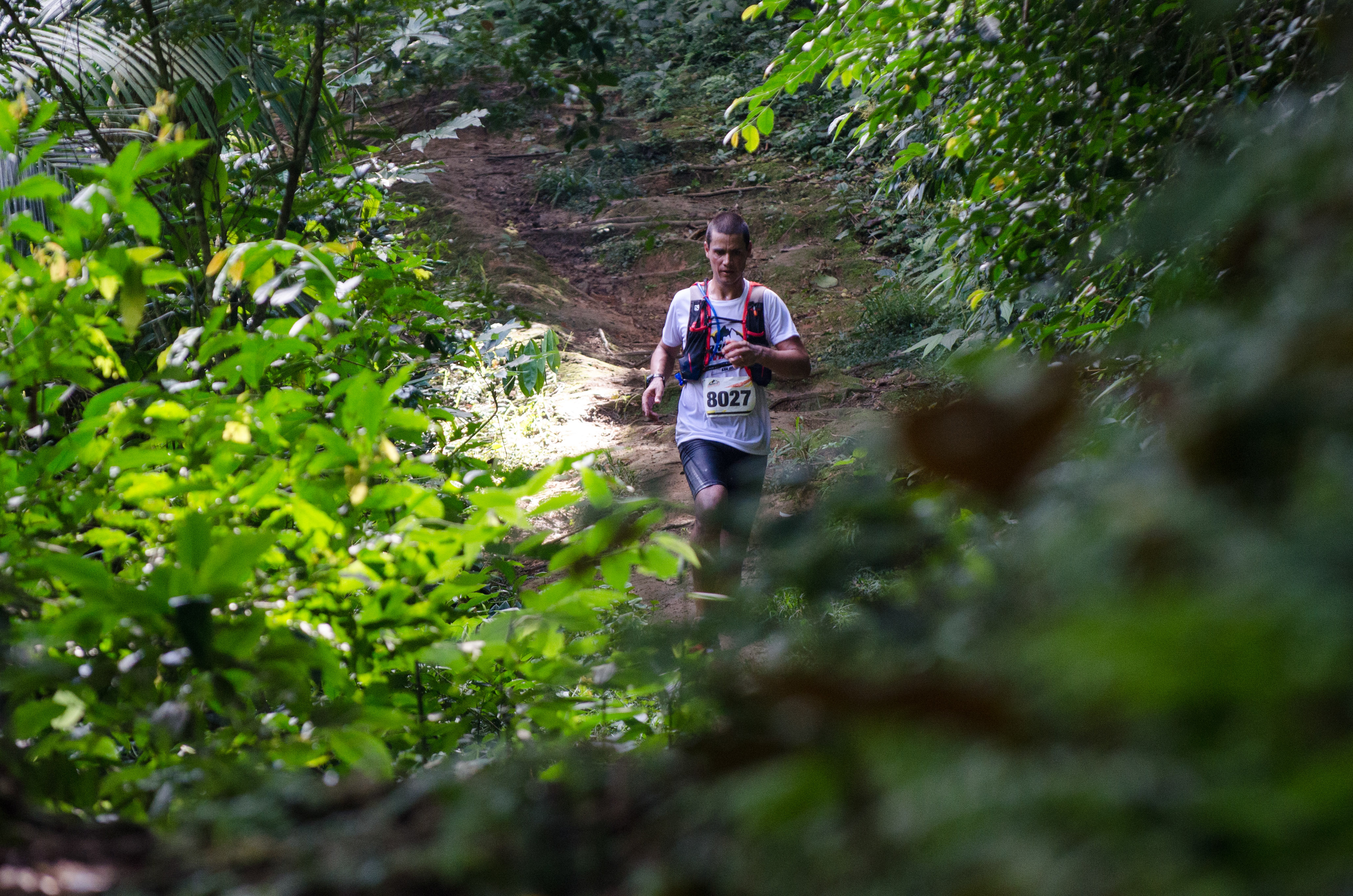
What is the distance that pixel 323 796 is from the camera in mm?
888

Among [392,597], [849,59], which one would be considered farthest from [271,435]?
[849,59]

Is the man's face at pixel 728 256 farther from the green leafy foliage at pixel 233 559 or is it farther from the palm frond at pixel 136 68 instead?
the green leafy foliage at pixel 233 559

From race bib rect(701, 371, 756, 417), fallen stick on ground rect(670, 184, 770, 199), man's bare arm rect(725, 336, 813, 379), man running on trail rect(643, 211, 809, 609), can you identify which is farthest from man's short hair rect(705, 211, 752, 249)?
fallen stick on ground rect(670, 184, 770, 199)

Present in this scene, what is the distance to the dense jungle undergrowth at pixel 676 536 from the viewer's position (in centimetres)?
45

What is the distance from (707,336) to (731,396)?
295 mm

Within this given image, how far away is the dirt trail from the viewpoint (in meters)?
7.39

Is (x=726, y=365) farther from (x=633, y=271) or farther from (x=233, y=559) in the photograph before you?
(x=633, y=271)

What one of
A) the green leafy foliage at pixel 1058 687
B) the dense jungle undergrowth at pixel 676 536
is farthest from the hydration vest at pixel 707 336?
the green leafy foliage at pixel 1058 687

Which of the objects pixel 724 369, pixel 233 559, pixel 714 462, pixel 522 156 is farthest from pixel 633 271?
pixel 233 559

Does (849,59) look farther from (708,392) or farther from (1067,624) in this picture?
(1067,624)

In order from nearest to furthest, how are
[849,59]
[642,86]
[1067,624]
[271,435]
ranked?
[1067,624] < [271,435] < [849,59] < [642,86]

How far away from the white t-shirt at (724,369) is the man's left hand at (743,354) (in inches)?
4.1

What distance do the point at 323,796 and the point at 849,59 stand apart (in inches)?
108

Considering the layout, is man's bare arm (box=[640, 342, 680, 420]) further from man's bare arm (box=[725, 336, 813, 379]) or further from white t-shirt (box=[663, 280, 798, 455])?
man's bare arm (box=[725, 336, 813, 379])
